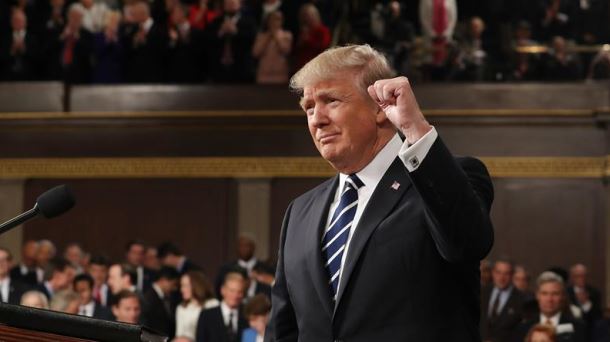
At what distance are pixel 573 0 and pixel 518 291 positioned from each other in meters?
5.59

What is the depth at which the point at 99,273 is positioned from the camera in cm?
1186

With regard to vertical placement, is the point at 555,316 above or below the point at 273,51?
below

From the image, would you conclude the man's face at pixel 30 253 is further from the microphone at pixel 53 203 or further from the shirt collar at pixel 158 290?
the microphone at pixel 53 203

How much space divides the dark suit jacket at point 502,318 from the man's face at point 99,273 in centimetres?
337

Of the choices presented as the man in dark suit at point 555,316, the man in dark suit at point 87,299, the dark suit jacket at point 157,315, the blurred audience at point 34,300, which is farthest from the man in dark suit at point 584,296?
the blurred audience at point 34,300

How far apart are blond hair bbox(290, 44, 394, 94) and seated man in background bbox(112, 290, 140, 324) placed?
6188mm

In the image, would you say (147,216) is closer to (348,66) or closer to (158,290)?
(158,290)

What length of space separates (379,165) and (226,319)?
6397 mm

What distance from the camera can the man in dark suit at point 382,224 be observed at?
315cm

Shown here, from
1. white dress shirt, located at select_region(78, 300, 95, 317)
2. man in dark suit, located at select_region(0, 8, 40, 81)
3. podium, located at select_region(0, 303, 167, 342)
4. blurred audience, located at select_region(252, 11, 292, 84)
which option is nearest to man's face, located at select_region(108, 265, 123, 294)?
white dress shirt, located at select_region(78, 300, 95, 317)

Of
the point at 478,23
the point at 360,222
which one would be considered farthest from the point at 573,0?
the point at 360,222

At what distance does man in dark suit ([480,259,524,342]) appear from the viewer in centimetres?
991

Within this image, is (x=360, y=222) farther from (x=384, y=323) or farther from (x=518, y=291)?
(x=518, y=291)

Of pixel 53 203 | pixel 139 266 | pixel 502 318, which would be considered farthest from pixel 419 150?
pixel 139 266
